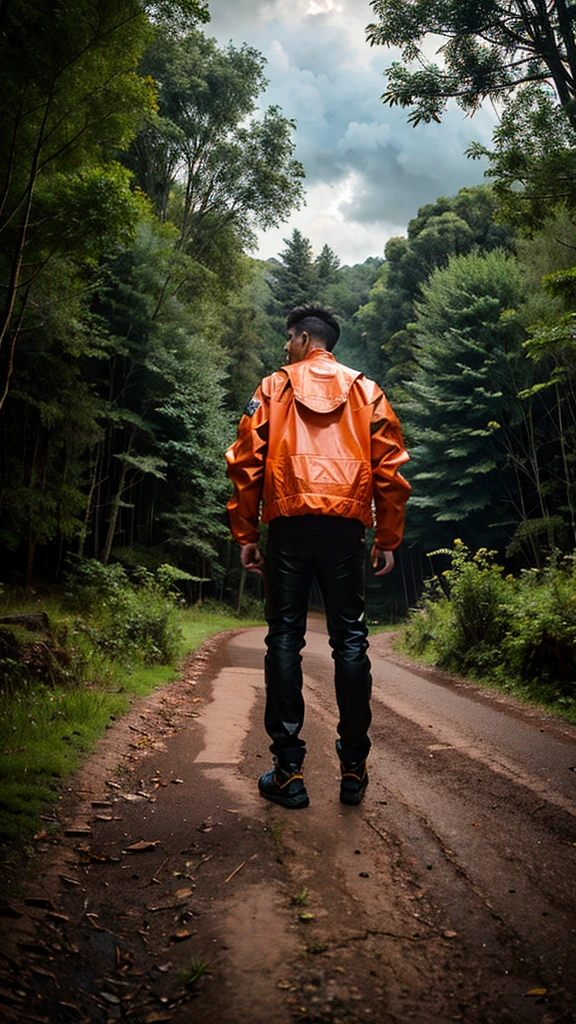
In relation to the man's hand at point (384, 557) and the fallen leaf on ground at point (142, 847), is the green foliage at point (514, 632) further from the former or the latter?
the fallen leaf on ground at point (142, 847)

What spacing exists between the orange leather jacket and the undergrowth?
1.38m

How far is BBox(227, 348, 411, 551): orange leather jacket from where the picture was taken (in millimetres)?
2736

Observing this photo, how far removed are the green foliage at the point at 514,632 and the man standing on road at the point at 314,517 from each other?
3.13 meters

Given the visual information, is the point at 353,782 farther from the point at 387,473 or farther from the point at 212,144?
the point at 212,144

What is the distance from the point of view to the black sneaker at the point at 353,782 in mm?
2639

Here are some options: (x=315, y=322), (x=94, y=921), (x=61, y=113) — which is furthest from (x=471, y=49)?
(x=94, y=921)

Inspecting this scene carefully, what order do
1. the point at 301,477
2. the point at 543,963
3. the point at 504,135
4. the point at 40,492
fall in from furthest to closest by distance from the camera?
the point at 40,492
the point at 504,135
the point at 301,477
the point at 543,963

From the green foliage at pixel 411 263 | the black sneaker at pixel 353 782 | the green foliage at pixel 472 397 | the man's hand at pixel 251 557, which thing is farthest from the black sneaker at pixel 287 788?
the green foliage at pixel 411 263

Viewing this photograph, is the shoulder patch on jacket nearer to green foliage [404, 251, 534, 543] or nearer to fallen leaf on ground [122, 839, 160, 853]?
fallen leaf on ground [122, 839, 160, 853]

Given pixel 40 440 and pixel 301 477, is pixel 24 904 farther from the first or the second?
pixel 40 440

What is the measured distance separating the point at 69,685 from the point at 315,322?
10.2ft

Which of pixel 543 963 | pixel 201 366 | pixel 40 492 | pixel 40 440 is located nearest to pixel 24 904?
pixel 543 963

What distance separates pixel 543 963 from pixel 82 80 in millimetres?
8229

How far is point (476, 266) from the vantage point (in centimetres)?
1855
